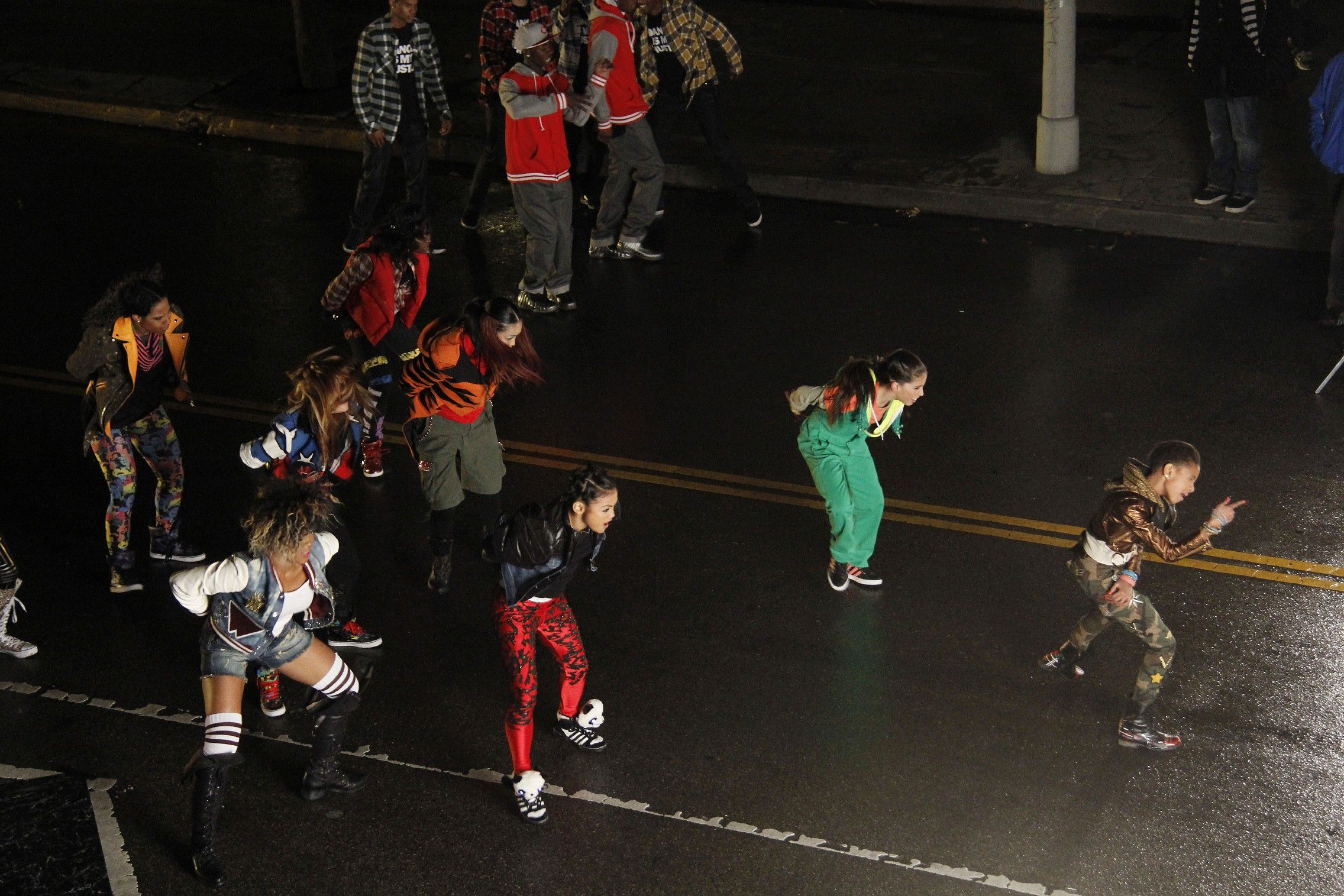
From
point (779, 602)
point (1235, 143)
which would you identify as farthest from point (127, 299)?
point (1235, 143)

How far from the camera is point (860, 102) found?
14.8 meters

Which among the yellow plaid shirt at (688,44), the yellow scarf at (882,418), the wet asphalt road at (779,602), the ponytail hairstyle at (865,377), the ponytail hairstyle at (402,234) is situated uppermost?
the yellow plaid shirt at (688,44)

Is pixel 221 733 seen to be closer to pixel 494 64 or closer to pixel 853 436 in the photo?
pixel 853 436

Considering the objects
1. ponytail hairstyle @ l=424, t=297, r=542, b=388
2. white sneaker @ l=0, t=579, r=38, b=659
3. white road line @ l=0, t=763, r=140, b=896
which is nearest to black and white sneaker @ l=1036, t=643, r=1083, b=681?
ponytail hairstyle @ l=424, t=297, r=542, b=388

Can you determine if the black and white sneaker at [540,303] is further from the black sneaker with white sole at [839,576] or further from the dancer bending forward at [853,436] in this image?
the black sneaker with white sole at [839,576]

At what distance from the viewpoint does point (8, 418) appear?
970cm

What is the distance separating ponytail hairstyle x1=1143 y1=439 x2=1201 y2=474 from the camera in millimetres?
6227

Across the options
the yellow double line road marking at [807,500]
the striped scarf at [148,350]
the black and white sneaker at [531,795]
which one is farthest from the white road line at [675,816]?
the yellow double line road marking at [807,500]

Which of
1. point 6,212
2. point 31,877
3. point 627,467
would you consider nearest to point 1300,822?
point 627,467

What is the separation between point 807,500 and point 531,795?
3064mm

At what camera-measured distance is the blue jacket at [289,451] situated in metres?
6.84

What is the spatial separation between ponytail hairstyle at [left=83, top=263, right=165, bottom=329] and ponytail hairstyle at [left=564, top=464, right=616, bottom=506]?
8.96 feet

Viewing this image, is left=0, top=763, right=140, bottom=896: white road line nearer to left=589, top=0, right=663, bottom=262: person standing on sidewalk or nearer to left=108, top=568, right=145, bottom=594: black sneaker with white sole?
left=108, top=568, right=145, bottom=594: black sneaker with white sole

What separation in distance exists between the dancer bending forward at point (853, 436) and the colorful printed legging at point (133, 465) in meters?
3.43
